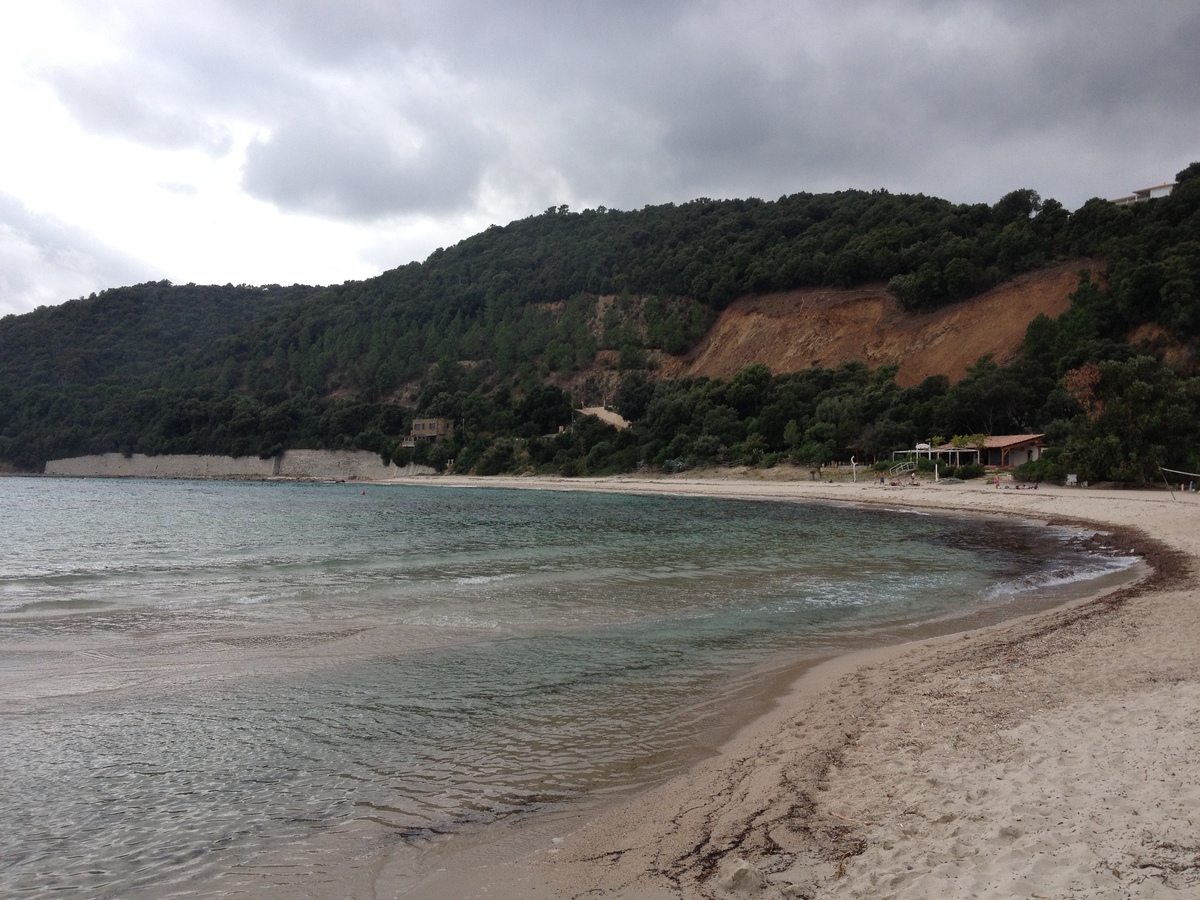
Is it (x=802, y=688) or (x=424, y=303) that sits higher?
(x=424, y=303)

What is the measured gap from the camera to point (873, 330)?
223 ft

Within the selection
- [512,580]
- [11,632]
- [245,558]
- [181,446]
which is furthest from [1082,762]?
[181,446]

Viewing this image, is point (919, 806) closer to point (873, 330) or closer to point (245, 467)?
point (873, 330)

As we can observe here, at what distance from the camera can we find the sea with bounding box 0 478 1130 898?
5258 millimetres

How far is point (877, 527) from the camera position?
2680 cm

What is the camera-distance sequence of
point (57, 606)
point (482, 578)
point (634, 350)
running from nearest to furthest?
point (57, 606) < point (482, 578) < point (634, 350)

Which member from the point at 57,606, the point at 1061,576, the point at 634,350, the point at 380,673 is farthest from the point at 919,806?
the point at 634,350

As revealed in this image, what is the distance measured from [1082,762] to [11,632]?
44.7 feet

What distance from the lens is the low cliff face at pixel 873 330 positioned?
191 ft

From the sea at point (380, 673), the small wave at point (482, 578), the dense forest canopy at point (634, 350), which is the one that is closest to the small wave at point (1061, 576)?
the sea at point (380, 673)

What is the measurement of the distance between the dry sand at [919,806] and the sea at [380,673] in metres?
0.61

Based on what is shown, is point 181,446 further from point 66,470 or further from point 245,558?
point 245,558

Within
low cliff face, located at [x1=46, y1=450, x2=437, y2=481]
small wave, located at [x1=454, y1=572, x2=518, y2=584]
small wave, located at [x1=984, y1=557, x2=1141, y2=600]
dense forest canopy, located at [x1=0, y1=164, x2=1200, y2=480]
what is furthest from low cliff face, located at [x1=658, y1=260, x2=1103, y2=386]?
small wave, located at [x1=454, y1=572, x2=518, y2=584]

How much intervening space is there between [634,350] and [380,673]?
261 ft
